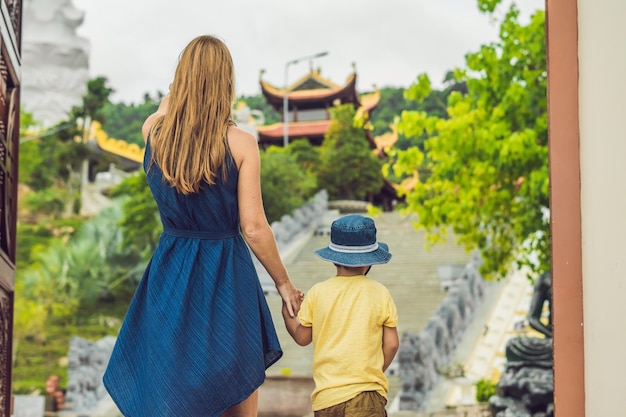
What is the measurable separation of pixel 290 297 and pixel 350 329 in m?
0.16

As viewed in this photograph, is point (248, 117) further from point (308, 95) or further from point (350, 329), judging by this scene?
point (350, 329)

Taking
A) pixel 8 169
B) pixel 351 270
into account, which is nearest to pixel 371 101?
pixel 8 169

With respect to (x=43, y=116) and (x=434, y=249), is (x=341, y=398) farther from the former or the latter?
(x=43, y=116)

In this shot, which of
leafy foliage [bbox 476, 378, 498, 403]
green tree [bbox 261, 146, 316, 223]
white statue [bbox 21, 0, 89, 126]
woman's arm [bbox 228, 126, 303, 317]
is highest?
white statue [bbox 21, 0, 89, 126]

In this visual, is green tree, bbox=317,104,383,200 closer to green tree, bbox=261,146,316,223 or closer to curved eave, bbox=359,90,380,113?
green tree, bbox=261,146,316,223

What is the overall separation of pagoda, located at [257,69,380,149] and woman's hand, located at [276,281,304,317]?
2222 cm

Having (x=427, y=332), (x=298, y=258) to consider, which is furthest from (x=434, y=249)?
(x=427, y=332)

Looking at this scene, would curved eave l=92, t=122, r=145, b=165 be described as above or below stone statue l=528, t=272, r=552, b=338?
above

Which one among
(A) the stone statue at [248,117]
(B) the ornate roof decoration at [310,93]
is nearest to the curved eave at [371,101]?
(B) the ornate roof decoration at [310,93]

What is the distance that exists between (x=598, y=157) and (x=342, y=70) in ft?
77.3

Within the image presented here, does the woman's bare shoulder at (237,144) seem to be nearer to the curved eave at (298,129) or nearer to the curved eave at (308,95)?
the curved eave at (308,95)

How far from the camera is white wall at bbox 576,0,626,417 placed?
2.17 meters

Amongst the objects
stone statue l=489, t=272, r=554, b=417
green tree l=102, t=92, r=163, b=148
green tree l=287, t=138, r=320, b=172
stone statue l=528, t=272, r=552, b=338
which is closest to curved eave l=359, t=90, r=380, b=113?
green tree l=287, t=138, r=320, b=172

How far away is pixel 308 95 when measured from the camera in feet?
82.9
